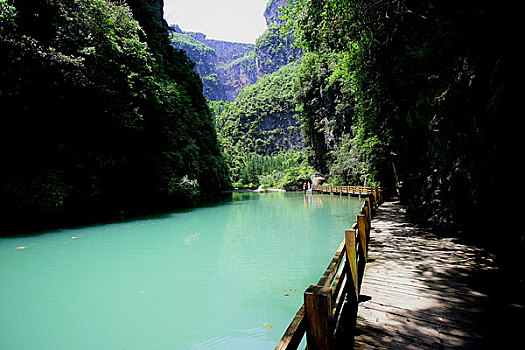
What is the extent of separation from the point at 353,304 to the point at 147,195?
798 inches

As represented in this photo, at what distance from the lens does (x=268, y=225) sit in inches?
569

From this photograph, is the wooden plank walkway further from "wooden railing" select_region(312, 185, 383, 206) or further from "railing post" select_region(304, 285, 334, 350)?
"wooden railing" select_region(312, 185, 383, 206)

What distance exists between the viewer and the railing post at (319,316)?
1.84 metres

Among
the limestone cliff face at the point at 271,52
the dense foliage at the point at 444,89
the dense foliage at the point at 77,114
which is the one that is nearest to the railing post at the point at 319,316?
the dense foliage at the point at 444,89

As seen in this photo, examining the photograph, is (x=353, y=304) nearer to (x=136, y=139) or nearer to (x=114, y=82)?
(x=114, y=82)

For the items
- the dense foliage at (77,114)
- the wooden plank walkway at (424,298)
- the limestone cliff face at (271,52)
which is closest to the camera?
the wooden plank walkway at (424,298)

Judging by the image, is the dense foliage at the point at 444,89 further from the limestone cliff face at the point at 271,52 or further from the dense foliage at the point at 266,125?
the limestone cliff face at the point at 271,52

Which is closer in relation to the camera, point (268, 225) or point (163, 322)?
point (163, 322)

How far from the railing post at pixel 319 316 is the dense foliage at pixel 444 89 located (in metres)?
1.78

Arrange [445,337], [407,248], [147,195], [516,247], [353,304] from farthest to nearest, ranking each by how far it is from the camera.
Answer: [147,195], [407,248], [353,304], [445,337], [516,247]

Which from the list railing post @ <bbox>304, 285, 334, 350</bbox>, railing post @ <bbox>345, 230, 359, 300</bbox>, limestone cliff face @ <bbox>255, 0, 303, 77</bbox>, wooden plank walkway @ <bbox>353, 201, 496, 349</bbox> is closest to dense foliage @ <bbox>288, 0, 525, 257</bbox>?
wooden plank walkway @ <bbox>353, 201, 496, 349</bbox>

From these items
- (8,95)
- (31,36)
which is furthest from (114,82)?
(8,95)

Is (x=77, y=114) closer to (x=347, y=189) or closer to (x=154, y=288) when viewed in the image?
(x=154, y=288)

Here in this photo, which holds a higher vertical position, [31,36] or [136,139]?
[31,36]
